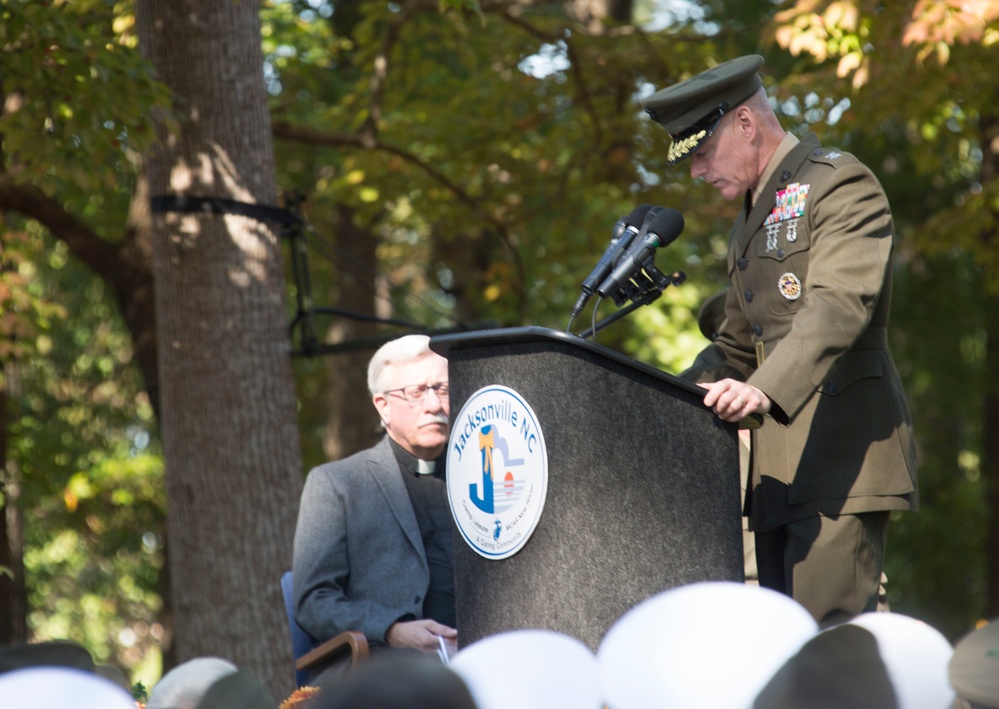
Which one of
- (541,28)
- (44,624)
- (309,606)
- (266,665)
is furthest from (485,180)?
(44,624)

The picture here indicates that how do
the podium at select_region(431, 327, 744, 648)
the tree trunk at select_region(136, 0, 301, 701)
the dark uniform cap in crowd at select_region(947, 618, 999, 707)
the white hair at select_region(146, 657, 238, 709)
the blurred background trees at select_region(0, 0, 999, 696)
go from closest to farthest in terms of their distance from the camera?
the dark uniform cap in crowd at select_region(947, 618, 999, 707) → the white hair at select_region(146, 657, 238, 709) → the podium at select_region(431, 327, 744, 648) → the tree trunk at select_region(136, 0, 301, 701) → the blurred background trees at select_region(0, 0, 999, 696)

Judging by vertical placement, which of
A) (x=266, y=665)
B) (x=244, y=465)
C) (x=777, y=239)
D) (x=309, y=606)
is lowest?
(x=266, y=665)

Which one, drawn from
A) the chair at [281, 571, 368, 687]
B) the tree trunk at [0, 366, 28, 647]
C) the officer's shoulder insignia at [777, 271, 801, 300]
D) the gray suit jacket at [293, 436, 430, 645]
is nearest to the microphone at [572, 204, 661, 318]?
the officer's shoulder insignia at [777, 271, 801, 300]

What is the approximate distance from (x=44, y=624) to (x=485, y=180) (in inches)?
543

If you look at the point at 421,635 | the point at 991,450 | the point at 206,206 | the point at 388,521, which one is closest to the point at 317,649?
the point at 421,635

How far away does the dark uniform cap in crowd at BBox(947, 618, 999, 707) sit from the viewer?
1.66 metres

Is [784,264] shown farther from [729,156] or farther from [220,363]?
[220,363]

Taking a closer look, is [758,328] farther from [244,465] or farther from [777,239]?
[244,465]

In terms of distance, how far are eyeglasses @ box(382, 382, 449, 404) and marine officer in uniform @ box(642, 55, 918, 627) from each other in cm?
112

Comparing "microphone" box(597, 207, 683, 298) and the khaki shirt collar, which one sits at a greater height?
the khaki shirt collar

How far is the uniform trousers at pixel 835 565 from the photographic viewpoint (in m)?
2.86

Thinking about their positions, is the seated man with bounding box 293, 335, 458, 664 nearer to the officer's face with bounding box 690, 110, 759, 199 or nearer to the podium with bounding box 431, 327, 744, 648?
the officer's face with bounding box 690, 110, 759, 199

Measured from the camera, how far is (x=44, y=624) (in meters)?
20.0

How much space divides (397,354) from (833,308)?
1613 mm
